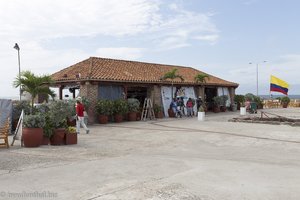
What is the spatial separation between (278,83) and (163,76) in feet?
65.7

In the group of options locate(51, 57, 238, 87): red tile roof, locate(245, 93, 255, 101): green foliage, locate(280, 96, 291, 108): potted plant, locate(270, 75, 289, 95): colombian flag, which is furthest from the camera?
locate(280, 96, 291, 108): potted plant

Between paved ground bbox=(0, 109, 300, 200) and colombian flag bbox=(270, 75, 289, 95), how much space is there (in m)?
30.3

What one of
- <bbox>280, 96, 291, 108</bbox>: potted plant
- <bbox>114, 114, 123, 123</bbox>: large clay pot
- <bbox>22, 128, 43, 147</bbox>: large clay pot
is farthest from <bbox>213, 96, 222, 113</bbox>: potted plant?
<bbox>22, 128, 43, 147</bbox>: large clay pot

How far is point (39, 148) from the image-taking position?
38.5 feet

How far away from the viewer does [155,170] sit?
8.05 m

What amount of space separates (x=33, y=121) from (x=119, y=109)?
10.9m

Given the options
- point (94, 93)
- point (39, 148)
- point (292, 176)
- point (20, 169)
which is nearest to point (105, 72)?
point (94, 93)

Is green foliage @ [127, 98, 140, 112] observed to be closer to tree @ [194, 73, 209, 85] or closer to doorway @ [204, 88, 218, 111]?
tree @ [194, 73, 209, 85]

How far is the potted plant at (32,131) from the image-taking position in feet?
39.1

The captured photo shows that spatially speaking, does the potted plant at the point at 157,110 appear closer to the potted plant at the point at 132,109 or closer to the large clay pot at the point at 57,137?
the potted plant at the point at 132,109

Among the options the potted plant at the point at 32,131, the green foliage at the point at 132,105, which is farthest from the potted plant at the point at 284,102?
the potted plant at the point at 32,131

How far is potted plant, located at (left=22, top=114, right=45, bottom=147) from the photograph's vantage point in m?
11.9

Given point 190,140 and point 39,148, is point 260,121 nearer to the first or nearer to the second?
point 190,140

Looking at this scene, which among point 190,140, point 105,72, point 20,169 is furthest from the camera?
point 105,72
